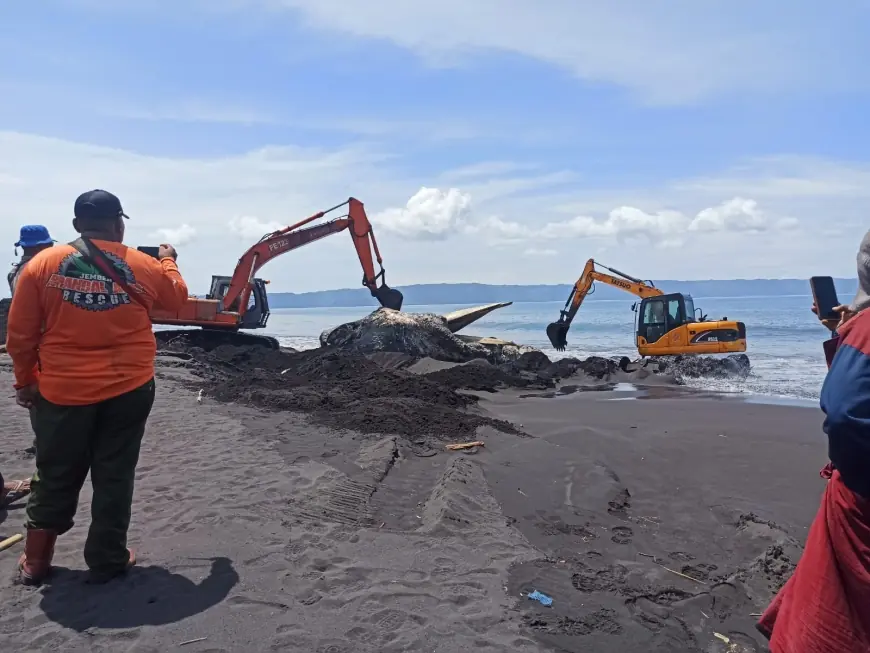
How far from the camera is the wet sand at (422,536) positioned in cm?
350

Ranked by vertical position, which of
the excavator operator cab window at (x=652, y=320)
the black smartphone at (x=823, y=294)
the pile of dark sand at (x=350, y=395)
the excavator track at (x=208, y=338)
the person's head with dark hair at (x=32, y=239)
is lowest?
the pile of dark sand at (x=350, y=395)

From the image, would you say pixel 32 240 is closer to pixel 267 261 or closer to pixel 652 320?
pixel 267 261

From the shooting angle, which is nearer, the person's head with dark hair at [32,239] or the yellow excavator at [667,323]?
the person's head with dark hair at [32,239]

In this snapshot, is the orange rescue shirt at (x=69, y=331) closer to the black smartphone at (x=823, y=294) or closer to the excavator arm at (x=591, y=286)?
the black smartphone at (x=823, y=294)

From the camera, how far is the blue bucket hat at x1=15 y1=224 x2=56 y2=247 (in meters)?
4.87

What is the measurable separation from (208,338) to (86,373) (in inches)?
653

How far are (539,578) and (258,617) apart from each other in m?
1.83

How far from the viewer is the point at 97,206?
3816 millimetres

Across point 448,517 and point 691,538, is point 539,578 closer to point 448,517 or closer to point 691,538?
point 448,517

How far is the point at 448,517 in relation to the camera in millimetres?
5328

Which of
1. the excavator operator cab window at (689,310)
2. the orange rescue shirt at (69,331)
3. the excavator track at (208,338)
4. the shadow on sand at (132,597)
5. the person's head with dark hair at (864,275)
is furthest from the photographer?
the excavator operator cab window at (689,310)

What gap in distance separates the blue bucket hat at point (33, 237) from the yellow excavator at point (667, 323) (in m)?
17.6

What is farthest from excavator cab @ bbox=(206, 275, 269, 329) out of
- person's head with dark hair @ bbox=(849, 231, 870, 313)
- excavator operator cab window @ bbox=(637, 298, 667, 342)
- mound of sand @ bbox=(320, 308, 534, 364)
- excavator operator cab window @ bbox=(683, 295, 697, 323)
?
person's head with dark hair @ bbox=(849, 231, 870, 313)

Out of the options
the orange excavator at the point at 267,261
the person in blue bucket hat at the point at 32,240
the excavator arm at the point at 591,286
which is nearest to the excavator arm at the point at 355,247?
the orange excavator at the point at 267,261
